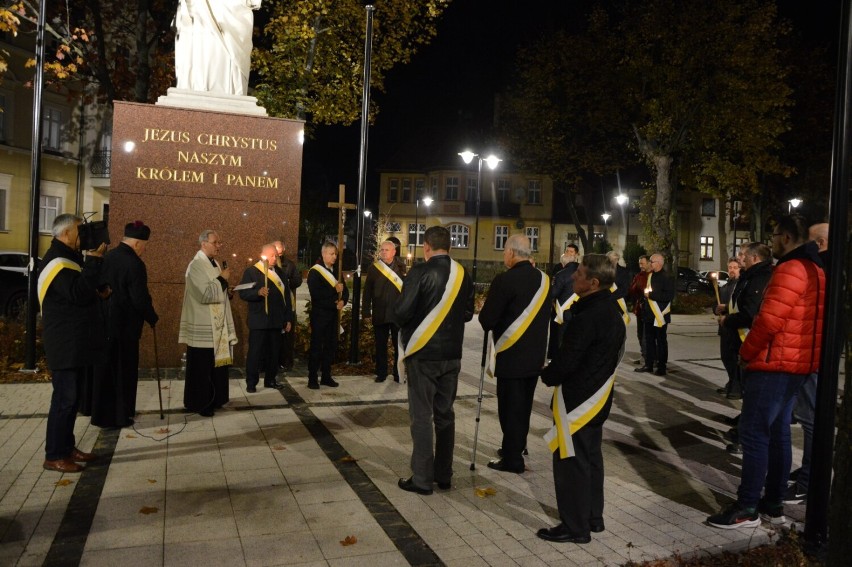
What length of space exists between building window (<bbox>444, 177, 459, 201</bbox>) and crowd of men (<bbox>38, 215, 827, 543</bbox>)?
2019 inches

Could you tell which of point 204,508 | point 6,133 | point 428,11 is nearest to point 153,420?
point 204,508

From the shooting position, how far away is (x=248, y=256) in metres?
10.2

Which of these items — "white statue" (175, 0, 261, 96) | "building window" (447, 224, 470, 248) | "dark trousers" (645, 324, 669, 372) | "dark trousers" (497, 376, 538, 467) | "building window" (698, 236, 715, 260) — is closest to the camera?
"dark trousers" (497, 376, 538, 467)

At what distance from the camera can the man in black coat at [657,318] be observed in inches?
464

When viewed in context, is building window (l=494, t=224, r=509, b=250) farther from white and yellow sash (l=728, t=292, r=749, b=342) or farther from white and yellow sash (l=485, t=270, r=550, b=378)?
white and yellow sash (l=485, t=270, r=550, b=378)

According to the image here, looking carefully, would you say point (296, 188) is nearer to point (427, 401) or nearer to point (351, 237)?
point (427, 401)

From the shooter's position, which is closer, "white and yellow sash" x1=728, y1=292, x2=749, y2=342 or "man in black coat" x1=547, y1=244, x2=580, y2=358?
"white and yellow sash" x1=728, y1=292, x2=749, y2=342

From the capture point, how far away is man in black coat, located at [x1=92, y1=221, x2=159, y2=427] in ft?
22.7

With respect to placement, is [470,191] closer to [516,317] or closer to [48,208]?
[48,208]

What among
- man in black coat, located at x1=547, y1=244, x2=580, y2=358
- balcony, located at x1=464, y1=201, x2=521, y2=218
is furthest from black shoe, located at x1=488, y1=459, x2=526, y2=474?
balcony, located at x1=464, y1=201, x2=521, y2=218

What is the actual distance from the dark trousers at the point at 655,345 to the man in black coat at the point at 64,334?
29.5 ft

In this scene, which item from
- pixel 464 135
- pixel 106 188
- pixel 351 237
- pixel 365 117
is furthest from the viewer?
pixel 351 237

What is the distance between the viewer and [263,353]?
31.4 feet

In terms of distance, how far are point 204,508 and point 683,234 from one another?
61.9 m
